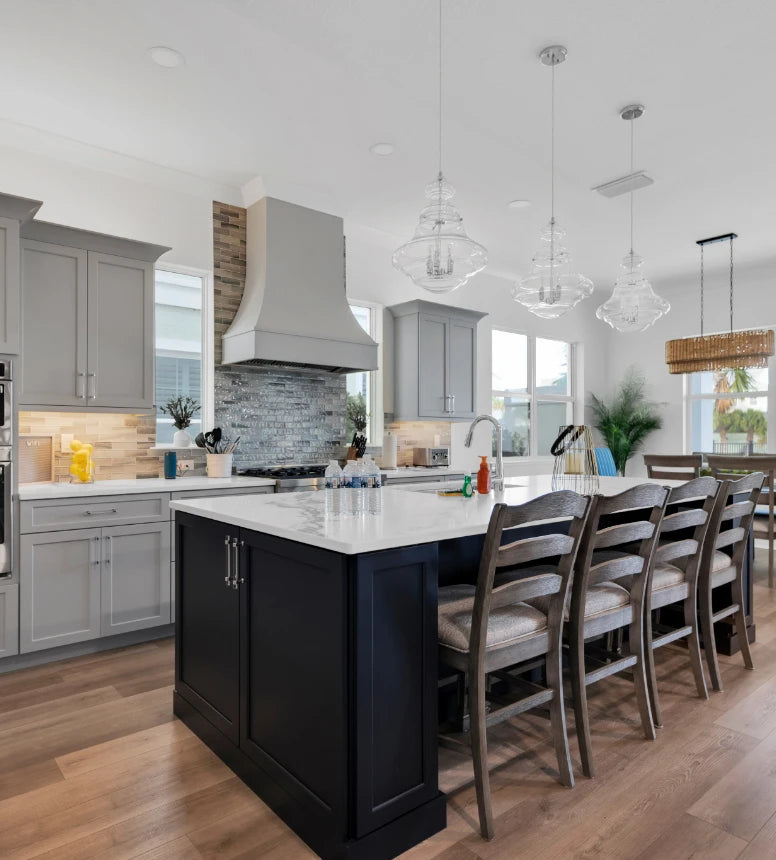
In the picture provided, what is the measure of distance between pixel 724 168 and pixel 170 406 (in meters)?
4.41

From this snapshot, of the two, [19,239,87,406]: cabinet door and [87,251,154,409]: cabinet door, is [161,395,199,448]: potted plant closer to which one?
[87,251,154,409]: cabinet door

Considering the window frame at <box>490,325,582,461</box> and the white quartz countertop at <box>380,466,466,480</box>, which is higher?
the window frame at <box>490,325,582,461</box>

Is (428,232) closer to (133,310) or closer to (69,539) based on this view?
(133,310)

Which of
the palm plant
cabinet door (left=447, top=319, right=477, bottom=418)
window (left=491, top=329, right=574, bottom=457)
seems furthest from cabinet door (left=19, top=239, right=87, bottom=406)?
the palm plant

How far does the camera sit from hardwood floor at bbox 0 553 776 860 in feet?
5.94

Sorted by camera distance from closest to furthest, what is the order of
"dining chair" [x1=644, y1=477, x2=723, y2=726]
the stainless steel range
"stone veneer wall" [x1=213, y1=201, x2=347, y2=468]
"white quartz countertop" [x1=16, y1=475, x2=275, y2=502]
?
1. "dining chair" [x1=644, y1=477, x2=723, y2=726]
2. "white quartz countertop" [x1=16, y1=475, x2=275, y2=502]
3. the stainless steel range
4. "stone veneer wall" [x1=213, y1=201, x2=347, y2=468]

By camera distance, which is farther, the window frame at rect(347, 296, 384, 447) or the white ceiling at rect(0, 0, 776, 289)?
the window frame at rect(347, 296, 384, 447)

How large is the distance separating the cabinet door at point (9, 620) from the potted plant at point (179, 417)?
5.26 feet

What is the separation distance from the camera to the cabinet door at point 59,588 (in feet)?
10.7

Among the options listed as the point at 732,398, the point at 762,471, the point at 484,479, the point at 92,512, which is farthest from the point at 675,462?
the point at 92,512

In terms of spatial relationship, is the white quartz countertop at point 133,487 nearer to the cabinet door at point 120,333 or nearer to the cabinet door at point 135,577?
the cabinet door at point 135,577

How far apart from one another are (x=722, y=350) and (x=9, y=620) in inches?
230

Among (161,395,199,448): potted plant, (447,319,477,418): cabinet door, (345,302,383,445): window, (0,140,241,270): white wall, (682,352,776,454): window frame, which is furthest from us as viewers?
(682,352,776,454): window frame

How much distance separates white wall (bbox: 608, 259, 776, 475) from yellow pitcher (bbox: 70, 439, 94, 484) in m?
6.66
